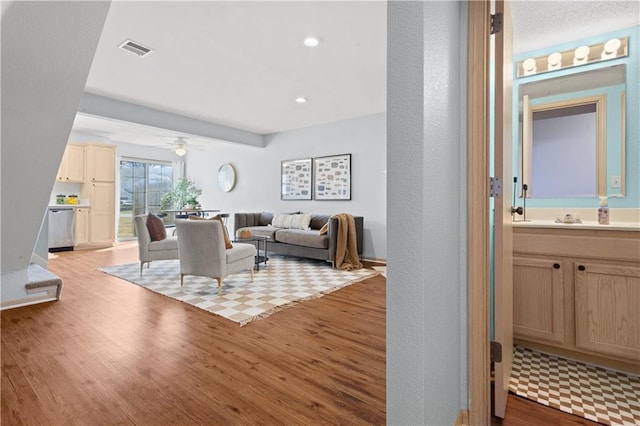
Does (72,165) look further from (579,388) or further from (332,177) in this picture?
(579,388)

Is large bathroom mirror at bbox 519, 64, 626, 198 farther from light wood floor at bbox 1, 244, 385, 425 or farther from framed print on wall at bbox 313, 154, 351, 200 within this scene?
framed print on wall at bbox 313, 154, 351, 200

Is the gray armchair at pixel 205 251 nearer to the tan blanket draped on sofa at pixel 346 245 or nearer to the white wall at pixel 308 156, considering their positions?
the tan blanket draped on sofa at pixel 346 245

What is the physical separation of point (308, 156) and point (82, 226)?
4.90 meters

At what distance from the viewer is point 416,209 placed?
93 cm

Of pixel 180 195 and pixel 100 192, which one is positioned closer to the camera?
pixel 100 192

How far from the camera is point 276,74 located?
3.70 metres

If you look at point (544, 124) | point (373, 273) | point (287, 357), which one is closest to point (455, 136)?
point (287, 357)

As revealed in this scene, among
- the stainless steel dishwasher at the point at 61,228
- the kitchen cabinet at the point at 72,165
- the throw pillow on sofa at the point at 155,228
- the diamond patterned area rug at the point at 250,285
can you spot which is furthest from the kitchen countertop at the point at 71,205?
the throw pillow on sofa at the point at 155,228

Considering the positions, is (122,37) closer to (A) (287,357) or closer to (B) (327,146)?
(A) (287,357)

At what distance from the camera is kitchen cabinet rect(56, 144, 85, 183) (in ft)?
20.9

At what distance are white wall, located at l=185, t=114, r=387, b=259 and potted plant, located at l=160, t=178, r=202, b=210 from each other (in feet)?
0.74

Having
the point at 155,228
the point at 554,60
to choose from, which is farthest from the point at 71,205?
the point at 554,60

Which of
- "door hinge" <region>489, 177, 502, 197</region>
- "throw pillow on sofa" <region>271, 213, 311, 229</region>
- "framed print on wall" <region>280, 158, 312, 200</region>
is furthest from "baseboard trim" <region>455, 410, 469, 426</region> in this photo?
"framed print on wall" <region>280, 158, 312, 200</region>

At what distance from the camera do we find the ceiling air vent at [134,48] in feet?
9.73
